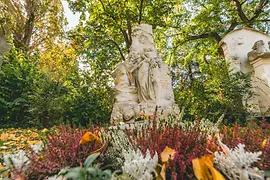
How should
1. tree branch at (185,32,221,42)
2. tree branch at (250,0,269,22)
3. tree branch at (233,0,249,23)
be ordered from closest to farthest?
tree branch at (233,0,249,23) → tree branch at (250,0,269,22) → tree branch at (185,32,221,42)

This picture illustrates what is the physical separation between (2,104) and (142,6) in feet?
25.4

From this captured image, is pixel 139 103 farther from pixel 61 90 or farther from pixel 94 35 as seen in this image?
pixel 94 35

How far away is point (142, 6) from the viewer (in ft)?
32.2

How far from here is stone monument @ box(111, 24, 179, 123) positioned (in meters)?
4.59

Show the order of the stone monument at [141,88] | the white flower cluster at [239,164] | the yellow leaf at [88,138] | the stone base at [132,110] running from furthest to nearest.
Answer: the stone monument at [141,88]
the stone base at [132,110]
the yellow leaf at [88,138]
the white flower cluster at [239,164]

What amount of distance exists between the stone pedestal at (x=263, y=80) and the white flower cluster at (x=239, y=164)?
6101 mm

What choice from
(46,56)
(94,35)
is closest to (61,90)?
(94,35)

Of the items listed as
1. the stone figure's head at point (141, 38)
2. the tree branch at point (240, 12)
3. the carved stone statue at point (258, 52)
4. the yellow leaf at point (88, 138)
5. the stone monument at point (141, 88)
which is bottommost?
the yellow leaf at point (88, 138)

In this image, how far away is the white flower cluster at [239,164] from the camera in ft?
2.74

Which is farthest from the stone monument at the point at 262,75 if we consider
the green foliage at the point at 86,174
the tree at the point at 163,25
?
the green foliage at the point at 86,174

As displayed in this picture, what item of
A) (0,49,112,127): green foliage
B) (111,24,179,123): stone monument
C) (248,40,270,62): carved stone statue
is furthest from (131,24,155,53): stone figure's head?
(248,40,270,62): carved stone statue

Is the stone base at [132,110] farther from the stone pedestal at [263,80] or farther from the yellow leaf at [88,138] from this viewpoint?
the stone pedestal at [263,80]

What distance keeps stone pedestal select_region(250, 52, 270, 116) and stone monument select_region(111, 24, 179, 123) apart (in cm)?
323

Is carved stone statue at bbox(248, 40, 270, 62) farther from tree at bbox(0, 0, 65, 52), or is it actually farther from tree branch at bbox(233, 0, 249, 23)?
tree at bbox(0, 0, 65, 52)
